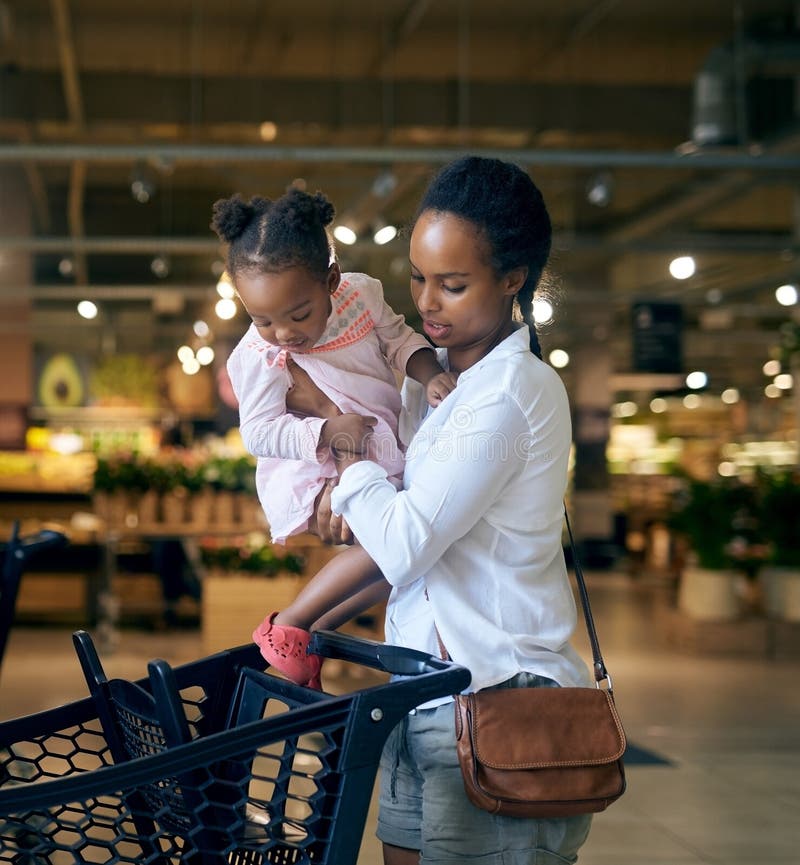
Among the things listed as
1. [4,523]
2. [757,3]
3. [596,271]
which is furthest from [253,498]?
[596,271]

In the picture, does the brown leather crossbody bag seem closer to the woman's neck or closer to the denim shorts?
the denim shorts

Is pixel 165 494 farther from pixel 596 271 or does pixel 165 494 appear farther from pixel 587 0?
pixel 596 271

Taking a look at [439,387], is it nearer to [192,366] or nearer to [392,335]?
[392,335]

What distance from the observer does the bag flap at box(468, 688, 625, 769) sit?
146cm

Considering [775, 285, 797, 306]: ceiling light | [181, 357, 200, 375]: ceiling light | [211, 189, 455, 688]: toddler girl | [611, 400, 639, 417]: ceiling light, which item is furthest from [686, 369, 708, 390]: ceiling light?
[211, 189, 455, 688]: toddler girl

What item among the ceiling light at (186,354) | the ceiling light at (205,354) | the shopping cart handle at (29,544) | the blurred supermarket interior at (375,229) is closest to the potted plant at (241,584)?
the blurred supermarket interior at (375,229)

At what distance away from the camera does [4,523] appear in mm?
10836

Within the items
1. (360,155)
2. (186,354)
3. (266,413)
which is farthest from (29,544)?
(186,354)

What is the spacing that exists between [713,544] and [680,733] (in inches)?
121

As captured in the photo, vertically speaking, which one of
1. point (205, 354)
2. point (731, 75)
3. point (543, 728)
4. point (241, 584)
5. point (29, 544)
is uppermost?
point (731, 75)

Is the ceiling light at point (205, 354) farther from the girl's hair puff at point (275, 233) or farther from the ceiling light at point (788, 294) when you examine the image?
the girl's hair puff at point (275, 233)

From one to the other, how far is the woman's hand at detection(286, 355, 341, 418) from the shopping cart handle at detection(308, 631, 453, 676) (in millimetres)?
290

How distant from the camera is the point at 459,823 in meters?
1.50

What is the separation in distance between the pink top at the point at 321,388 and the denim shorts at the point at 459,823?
0.32 m
